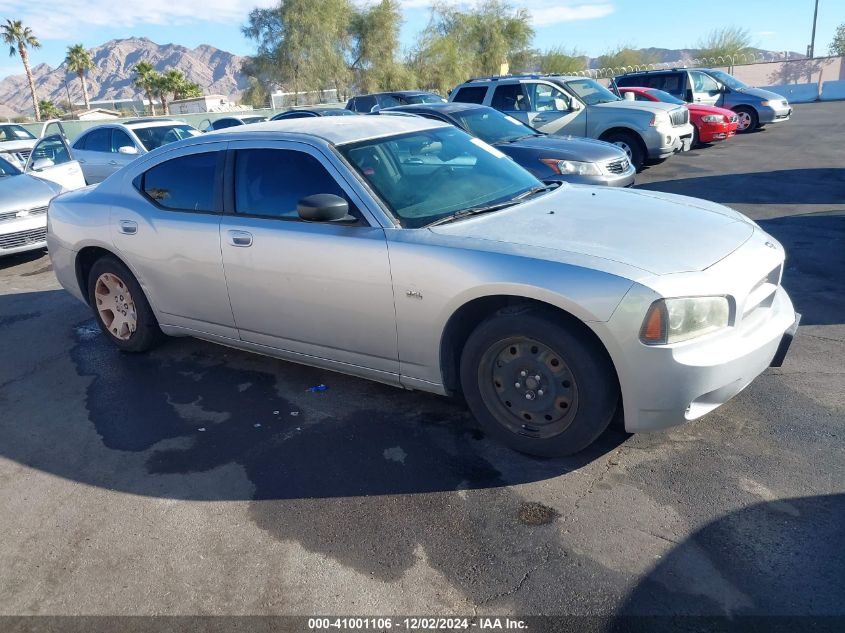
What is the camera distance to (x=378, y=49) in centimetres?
4694

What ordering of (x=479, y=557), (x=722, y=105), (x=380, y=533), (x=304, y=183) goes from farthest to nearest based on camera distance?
(x=722, y=105), (x=304, y=183), (x=380, y=533), (x=479, y=557)

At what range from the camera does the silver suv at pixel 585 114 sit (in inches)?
485

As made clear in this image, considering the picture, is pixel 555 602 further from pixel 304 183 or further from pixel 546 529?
pixel 304 183

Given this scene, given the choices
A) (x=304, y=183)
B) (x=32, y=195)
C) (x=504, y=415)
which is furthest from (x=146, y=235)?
(x=32, y=195)

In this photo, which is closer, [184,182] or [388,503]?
[388,503]

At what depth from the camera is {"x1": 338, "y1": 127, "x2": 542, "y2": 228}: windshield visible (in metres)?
3.92

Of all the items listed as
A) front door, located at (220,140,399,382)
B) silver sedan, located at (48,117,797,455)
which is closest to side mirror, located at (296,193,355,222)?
silver sedan, located at (48,117,797,455)

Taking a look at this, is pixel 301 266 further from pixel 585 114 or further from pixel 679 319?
pixel 585 114

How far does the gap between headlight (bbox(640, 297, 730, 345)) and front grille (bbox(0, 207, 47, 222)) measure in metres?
8.37

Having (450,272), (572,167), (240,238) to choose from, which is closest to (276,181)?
(240,238)

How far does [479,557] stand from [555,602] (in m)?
0.38

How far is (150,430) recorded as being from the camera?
4191 millimetres

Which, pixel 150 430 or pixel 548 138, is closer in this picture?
pixel 150 430

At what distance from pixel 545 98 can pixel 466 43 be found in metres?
40.9
